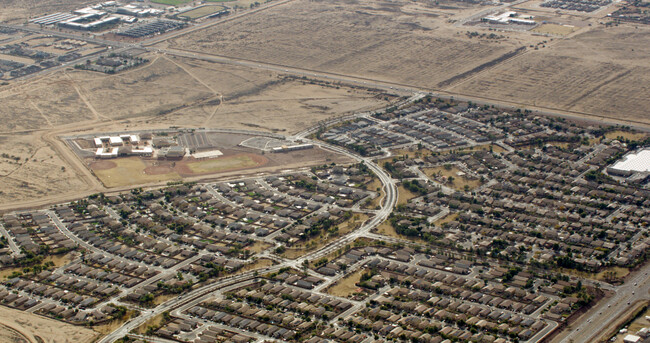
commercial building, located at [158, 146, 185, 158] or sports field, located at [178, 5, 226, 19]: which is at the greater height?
sports field, located at [178, 5, 226, 19]

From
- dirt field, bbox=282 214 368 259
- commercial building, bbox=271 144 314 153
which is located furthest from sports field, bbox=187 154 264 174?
dirt field, bbox=282 214 368 259

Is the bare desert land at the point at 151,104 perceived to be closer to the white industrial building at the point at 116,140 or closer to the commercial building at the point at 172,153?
the white industrial building at the point at 116,140

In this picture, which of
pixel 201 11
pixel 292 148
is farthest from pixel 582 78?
pixel 201 11

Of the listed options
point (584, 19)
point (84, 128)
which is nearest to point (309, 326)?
point (84, 128)

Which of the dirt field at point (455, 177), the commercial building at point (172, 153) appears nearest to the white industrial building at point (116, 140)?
the commercial building at point (172, 153)

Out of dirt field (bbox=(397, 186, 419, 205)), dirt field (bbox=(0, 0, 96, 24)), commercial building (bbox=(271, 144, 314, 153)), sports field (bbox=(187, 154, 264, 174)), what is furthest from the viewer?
dirt field (bbox=(0, 0, 96, 24))

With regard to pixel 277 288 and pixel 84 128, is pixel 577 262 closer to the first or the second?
pixel 277 288

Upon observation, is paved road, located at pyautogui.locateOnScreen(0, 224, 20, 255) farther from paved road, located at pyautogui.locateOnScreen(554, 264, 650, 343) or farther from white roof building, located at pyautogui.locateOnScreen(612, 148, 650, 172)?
white roof building, located at pyautogui.locateOnScreen(612, 148, 650, 172)

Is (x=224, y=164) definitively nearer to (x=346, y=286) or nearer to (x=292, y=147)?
(x=292, y=147)
